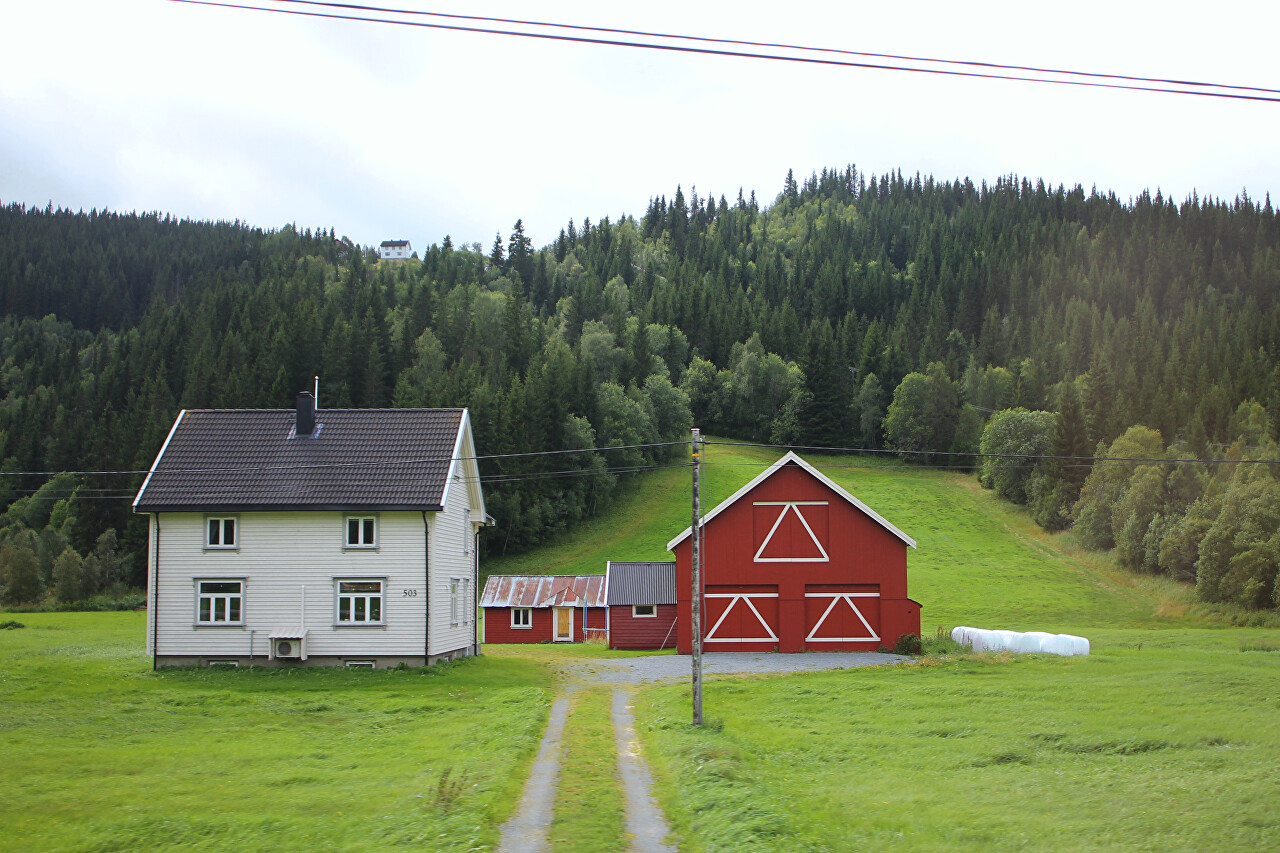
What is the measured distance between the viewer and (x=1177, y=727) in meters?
19.4

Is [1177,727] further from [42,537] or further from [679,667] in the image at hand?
[42,537]

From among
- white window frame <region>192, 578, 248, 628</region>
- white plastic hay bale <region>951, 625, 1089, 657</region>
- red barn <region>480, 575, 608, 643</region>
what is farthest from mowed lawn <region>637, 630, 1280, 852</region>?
red barn <region>480, 575, 608, 643</region>

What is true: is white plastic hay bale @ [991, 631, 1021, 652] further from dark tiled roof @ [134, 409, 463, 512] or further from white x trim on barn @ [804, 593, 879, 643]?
Result: dark tiled roof @ [134, 409, 463, 512]

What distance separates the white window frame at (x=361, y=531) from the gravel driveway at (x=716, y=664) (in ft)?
26.4

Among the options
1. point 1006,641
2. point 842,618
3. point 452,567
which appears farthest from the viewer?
point 842,618

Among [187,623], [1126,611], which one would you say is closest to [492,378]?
[1126,611]

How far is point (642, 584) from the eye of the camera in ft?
159

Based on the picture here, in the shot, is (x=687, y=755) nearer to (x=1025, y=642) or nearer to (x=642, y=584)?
(x=1025, y=642)

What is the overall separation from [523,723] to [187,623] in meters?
17.9

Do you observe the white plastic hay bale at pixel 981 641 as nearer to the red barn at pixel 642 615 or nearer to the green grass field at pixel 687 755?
the green grass field at pixel 687 755

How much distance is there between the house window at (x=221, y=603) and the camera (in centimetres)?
3309

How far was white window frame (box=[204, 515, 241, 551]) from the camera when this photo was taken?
3331 centimetres

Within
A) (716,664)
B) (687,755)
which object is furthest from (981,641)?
(687,755)

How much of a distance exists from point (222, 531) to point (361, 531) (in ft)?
15.7
